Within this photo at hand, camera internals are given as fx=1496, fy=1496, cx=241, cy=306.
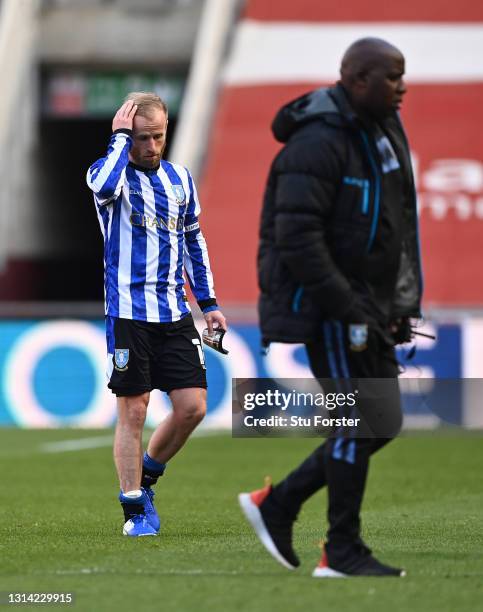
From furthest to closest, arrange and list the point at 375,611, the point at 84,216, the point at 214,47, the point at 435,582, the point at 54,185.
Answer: the point at 84,216, the point at 54,185, the point at 214,47, the point at 435,582, the point at 375,611

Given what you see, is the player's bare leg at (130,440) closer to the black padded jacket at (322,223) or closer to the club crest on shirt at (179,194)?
the club crest on shirt at (179,194)

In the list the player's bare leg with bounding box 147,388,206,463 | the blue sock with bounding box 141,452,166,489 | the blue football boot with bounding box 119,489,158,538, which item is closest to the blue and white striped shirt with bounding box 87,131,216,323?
the player's bare leg with bounding box 147,388,206,463

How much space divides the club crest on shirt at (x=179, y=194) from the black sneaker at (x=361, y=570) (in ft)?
7.23

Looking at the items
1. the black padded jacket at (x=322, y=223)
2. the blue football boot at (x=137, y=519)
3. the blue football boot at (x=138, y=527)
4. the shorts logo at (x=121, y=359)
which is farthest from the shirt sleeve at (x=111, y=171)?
the blue football boot at (x=138, y=527)

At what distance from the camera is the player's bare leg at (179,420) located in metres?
7.21

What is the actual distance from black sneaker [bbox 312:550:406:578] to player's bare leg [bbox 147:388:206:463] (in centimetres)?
166

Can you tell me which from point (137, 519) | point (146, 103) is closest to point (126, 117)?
point (146, 103)

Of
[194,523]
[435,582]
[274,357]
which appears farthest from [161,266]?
[274,357]

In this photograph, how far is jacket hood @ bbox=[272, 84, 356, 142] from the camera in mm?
5656

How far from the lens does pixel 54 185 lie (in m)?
28.6

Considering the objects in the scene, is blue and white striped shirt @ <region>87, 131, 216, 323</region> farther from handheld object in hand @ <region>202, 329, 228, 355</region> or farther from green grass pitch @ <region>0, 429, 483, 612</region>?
green grass pitch @ <region>0, 429, 483, 612</region>

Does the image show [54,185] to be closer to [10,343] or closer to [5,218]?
[5,218]

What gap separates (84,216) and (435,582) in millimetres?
25821

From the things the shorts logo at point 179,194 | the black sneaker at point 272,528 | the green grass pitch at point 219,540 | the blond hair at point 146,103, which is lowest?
the green grass pitch at point 219,540
